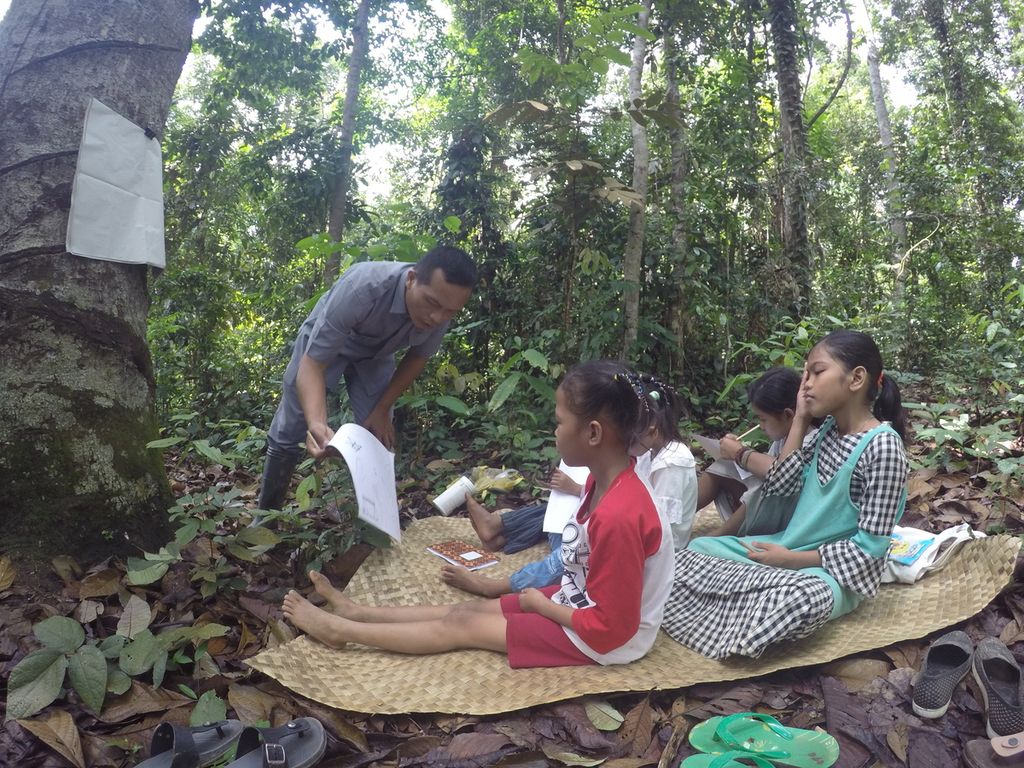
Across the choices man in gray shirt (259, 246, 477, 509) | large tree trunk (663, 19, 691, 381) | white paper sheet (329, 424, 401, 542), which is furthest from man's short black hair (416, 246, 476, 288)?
large tree trunk (663, 19, 691, 381)

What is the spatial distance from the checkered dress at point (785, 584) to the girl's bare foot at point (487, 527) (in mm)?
926

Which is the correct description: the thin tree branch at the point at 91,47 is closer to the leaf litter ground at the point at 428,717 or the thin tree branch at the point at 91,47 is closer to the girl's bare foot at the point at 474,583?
the leaf litter ground at the point at 428,717

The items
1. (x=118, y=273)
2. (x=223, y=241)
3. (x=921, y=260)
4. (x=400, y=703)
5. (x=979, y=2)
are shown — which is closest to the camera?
(x=400, y=703)

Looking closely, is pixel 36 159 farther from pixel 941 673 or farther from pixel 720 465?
pixel 941 673

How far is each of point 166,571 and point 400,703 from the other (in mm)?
968

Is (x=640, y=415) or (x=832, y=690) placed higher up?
(x=640, y=415)

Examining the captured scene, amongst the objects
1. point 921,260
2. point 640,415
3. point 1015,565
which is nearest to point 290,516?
point 640,415

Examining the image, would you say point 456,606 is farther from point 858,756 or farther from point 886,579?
point 886,579

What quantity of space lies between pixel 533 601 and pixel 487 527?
1.05 metres

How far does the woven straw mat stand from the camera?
1.88 meters

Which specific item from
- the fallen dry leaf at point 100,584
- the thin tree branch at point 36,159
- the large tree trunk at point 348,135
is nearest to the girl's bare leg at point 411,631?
the fallen dry leaf at point 100,584

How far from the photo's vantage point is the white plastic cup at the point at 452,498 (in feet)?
11.2

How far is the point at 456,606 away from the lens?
2252 mm

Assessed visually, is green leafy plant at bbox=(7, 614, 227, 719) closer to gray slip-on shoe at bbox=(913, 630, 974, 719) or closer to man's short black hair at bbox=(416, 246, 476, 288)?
man's short black hair at bbox=(416, 246, 476, 288)
